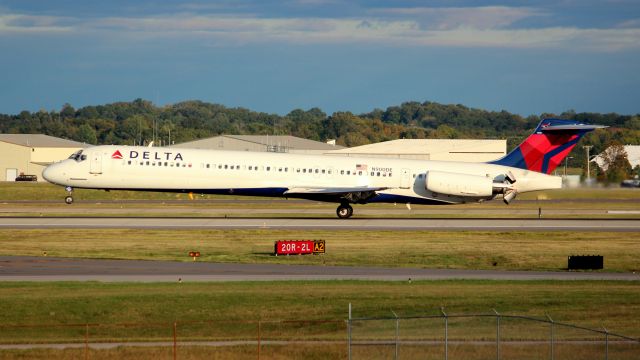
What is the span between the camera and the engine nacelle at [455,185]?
58.6m

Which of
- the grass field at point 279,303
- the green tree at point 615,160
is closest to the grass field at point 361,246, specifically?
the grass field at point 279,303

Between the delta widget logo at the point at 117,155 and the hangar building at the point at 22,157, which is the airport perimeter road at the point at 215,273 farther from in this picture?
the hangar building at the point at 22,157

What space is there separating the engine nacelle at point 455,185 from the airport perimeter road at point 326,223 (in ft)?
5.72

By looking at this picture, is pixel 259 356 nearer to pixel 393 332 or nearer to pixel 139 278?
pixel 393 332

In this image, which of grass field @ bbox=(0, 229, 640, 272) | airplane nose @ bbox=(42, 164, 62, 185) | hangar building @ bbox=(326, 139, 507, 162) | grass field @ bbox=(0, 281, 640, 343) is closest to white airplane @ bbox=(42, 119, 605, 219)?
airplane nose @ bbox=(42, 164, 62, 185)

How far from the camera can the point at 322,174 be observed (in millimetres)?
59250

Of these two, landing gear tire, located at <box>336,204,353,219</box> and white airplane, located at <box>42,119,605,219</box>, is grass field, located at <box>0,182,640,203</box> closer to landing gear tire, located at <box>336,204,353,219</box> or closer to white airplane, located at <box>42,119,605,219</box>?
white airplane, located at <box>42,119,605,219</box>

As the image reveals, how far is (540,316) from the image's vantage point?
92.2 ft

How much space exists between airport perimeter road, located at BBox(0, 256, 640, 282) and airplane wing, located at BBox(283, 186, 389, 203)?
19552 millimetres

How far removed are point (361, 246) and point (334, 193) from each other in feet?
45.6

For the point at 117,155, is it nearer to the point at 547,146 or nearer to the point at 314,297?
the point at 547,146

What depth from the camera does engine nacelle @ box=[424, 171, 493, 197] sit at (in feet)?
192

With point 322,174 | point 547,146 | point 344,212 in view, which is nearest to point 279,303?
point 322,174

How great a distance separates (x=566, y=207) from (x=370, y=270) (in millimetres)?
41729
